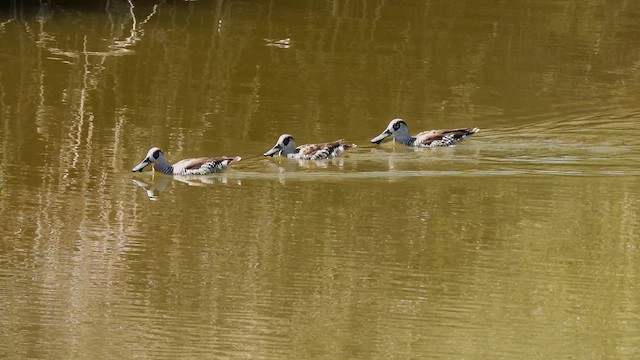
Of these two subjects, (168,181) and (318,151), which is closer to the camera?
(168,181)

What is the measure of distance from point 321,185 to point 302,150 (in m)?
Answer: 0.89

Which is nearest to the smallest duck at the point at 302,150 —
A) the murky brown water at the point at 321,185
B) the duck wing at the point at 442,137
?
the murky brown water at the point at 321,185

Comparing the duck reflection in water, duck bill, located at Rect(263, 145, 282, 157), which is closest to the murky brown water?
the duck reflection in water

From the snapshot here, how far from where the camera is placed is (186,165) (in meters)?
15.3

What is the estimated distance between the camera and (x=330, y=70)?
65.3 ft

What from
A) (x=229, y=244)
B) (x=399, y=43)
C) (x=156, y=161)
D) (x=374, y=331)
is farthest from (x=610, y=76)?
(x=374, y=331)

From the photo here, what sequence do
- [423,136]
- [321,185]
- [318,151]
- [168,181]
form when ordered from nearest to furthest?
[321,185] < [168,181] < [318,151] < [423,136]

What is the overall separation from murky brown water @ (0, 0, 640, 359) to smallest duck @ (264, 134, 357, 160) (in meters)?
0.11

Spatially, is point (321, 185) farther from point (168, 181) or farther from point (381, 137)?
point (381, 137)

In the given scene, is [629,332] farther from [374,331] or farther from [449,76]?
[449,76]

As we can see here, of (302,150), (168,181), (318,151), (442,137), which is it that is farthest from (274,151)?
(442,137)

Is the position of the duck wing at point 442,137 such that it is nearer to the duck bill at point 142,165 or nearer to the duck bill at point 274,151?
the duck bill at point 274,151

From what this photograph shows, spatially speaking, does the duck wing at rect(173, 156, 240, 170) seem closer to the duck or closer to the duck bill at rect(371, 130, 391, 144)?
the duck bill at rect(371, 130, 391, 144)

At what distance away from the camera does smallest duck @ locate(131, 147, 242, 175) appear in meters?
15.1
